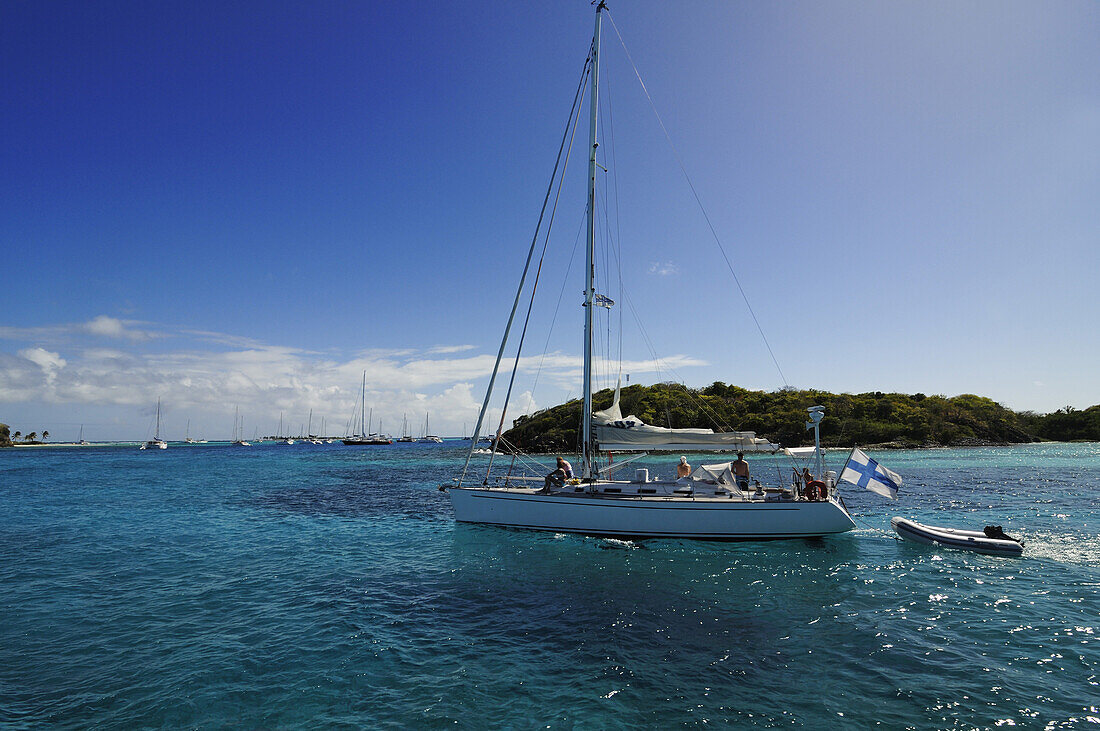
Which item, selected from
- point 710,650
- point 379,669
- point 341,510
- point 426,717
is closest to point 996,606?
point 710,650

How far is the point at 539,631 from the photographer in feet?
32.9

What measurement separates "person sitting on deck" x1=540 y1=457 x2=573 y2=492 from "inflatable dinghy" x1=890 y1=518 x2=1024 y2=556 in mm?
12230

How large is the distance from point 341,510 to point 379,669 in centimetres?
Result: 1992

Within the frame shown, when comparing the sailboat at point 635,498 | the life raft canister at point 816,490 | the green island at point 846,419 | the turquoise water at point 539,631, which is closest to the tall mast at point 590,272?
the sailboat at point 635,498

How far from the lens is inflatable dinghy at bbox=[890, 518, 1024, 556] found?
15.7m

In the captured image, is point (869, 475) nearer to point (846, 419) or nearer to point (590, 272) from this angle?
point (590, 272)

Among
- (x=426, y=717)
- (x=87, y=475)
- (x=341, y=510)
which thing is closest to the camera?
(x=426, y=717)

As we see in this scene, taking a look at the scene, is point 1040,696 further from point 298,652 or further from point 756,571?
point 298,652

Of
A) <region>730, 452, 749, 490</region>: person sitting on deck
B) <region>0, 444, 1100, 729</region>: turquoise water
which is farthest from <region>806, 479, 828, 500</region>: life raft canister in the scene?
<region>730, 452, 749, 490</region>: person sitting on deck

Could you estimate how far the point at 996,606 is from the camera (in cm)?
1109

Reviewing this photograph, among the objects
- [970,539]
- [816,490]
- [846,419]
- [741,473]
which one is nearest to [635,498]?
[741,473]

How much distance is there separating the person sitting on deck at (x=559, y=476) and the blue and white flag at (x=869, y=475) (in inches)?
382

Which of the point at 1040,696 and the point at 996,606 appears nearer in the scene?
the point at 1040,696

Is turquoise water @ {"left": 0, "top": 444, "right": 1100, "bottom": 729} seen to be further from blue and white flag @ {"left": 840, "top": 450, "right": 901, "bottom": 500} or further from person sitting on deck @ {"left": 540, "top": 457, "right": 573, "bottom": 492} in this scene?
blue and white flag @ {"left": 840, "top": 450, "right": 901, "bottom": 500}
